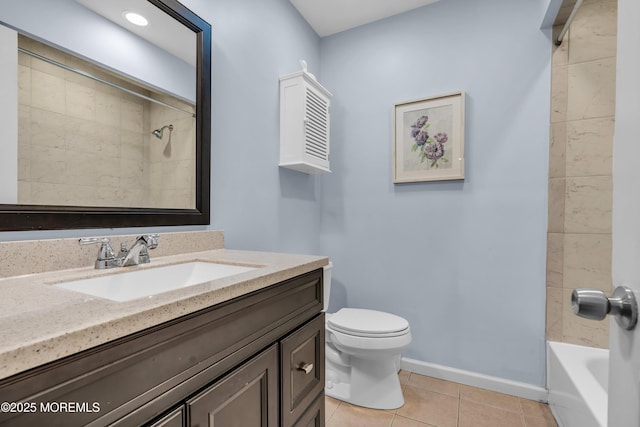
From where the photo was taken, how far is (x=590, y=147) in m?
1.70

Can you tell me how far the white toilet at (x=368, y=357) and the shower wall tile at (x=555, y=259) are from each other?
0.88m

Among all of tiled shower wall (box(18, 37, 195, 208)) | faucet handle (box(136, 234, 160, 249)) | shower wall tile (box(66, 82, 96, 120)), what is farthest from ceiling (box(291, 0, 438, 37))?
faucet handle (box(136, 234, 160, 249))

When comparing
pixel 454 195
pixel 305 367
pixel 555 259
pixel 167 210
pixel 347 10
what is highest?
pixel 347 10

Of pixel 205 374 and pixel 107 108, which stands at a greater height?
pixel 107 108

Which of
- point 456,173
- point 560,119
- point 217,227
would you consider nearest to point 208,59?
point 217,227

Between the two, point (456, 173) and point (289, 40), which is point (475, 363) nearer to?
point (456, 173)

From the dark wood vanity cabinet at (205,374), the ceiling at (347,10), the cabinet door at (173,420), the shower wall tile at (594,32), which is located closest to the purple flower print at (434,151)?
the shower wall tile at (594,32)

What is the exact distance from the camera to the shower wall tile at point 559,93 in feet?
5.76

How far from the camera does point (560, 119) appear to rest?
69.5 inches

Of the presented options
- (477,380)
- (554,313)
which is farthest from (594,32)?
(477,380)

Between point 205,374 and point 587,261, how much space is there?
2.01 meters

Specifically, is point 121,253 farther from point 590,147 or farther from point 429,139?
point 590,147

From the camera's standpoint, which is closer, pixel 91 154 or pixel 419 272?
pixel 91 154

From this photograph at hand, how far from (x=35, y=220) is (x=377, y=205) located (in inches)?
72.6
